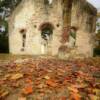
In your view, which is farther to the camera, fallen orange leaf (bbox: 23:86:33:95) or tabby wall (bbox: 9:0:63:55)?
tabby wall (bbox: 9:0:63:55)

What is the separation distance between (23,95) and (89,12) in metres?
18.5

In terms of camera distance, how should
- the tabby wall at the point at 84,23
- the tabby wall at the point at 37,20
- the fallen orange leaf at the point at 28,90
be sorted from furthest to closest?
the tabby wall at the point at 84,23 → the tabby wall at the point at 37,20 → the fallen orange leaf at the point at 28,90

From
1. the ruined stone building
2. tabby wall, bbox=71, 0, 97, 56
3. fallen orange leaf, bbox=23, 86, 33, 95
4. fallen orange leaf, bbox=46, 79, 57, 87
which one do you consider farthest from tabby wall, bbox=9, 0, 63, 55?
fallen orange leaf, bbox=23, 86, 33, 95

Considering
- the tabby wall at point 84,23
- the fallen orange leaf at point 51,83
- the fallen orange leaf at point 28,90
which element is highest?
the tabby wall at point 84,23

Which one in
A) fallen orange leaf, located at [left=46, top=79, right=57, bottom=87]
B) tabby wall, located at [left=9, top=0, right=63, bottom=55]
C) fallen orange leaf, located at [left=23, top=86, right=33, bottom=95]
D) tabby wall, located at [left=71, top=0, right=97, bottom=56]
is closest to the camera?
fallen orange leaf, located at [left=23, top=86, right=33, bottom=95]

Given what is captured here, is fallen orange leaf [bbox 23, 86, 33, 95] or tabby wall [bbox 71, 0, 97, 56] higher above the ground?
tabby wall [bbox 71, 0, 97, 56]

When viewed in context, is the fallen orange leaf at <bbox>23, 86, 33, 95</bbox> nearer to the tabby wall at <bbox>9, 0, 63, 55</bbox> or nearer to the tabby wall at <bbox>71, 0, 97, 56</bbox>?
the tabby wall at <bbox>9, 0, 63, 55</bbox>

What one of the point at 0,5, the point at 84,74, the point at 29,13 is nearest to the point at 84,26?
the point at 29,13

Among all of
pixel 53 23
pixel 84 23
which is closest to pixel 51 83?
pixel 53 23

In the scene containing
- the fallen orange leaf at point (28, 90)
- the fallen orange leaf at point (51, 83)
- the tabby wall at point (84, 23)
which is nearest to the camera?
the fallen orange leaf at point (28, 90)

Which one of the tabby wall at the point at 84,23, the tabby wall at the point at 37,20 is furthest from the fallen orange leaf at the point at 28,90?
the tabby wall at the point at 84,23

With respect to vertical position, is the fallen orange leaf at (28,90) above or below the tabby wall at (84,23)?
below

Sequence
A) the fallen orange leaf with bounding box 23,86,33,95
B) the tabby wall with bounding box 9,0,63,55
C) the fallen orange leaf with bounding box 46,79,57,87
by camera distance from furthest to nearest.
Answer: the tabby wall with bounding box 9,0,63,55 < the fallen orange leaf with bounding box 46,79,57,87 < the fallen orange leaf with bounding box 23,86,33,95

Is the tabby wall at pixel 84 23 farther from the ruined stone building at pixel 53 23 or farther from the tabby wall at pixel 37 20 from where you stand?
the tabby wall at pixel 37 20
